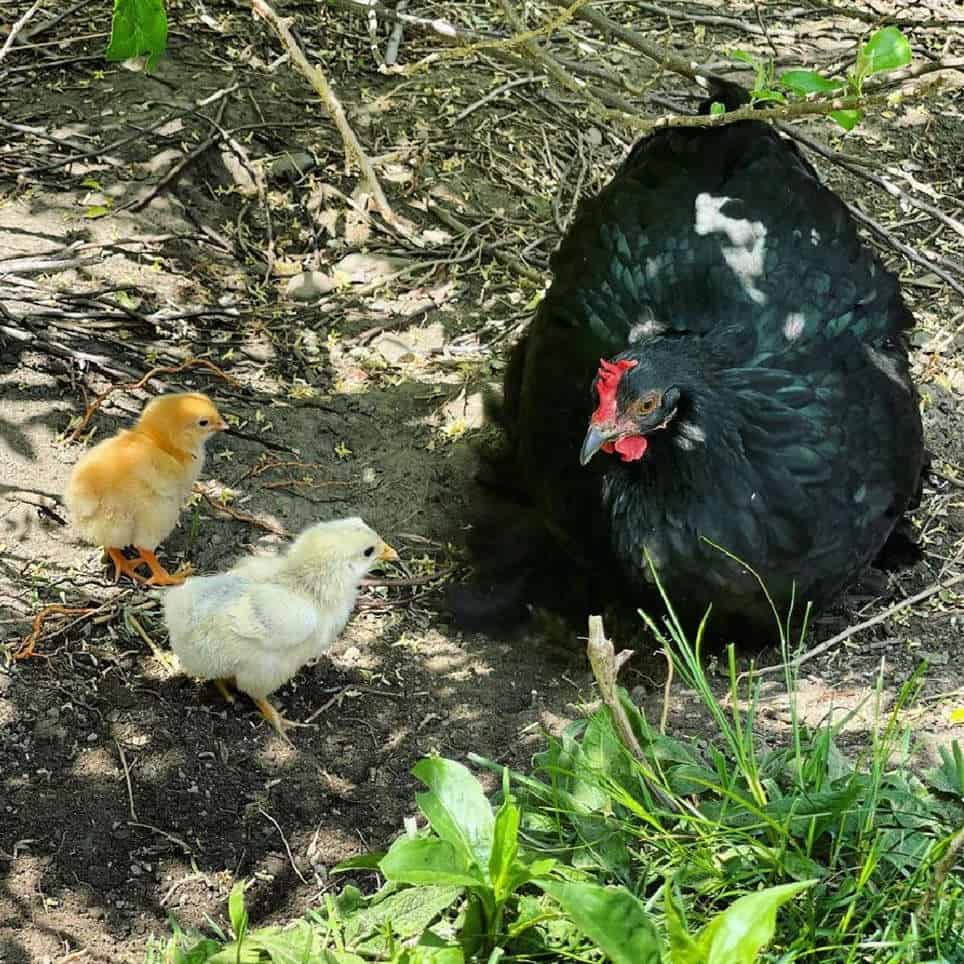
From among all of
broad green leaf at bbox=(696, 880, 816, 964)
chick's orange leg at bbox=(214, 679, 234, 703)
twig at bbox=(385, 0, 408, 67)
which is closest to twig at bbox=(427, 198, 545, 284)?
twig at bbox=(385, 0, 408, 67)

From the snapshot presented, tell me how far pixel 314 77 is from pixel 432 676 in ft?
5.77

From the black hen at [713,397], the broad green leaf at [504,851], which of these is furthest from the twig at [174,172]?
the broad green leaf at [504,851]

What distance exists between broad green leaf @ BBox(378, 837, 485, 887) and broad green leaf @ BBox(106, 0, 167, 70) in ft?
6.54

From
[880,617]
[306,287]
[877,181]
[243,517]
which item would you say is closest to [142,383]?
[243,517]

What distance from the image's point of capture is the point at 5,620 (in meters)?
3.85

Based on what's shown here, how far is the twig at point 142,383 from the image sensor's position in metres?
4.55

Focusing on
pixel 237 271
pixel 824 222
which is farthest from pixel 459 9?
pixel 824 222

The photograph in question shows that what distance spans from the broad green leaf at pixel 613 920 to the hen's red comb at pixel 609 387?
1.67 meters

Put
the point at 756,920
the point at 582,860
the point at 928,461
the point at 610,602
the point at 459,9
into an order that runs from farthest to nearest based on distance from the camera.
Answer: the point at 459,9
the point at 928,461
the point at 610,602
the point at 582,860
the point at 756,920

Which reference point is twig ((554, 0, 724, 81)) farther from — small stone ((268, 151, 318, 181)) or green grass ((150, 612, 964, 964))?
green grass ((150, 612, 964, 964))

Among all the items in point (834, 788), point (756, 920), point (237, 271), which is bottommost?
point (237, 271)

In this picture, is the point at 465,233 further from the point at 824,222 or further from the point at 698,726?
the point at 698,726

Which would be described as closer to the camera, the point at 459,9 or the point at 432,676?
the point at 432,676

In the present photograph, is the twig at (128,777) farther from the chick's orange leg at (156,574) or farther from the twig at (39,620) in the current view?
the chick's orange leg at (156,574)
